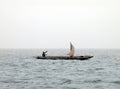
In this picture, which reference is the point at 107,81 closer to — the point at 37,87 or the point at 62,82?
the point at 62,82

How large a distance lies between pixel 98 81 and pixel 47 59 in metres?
52.5

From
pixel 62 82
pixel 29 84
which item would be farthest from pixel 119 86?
pixel 29 84

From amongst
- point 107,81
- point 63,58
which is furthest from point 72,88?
point 63,58

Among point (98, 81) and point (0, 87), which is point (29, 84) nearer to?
point (0, 87)

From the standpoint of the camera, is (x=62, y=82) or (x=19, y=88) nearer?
(x=19, y=88)

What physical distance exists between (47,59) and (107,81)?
52496 mm

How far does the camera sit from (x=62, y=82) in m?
48.6

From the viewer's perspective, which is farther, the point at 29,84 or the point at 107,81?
the point at 107,81

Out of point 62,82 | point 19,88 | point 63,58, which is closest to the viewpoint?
point 19,88

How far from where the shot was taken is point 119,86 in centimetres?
4509

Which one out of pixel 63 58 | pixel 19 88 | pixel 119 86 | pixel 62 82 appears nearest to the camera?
pixel 19 88

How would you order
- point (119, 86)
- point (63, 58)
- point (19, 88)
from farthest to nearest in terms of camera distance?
1. point (63, 58)
2. point (119, 86)
3. point (19, 88)

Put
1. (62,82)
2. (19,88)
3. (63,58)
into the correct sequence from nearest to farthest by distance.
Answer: (19,88) < (62,82) < (63,58)

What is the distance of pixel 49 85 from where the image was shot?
149 feet
